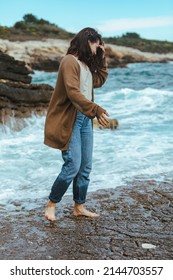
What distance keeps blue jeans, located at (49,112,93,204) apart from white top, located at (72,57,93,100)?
8.0 inches

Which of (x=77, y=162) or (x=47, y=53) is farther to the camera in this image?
(x=47, y=53)

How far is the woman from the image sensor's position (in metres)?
4.20

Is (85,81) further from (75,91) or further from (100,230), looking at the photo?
(100,230)

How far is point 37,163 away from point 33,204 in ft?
7.78

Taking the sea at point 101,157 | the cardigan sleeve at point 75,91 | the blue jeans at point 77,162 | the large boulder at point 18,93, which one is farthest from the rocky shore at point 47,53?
the cardigan sleeve at point 75,91

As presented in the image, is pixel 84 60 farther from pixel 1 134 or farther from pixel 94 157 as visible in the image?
pixel 1 134

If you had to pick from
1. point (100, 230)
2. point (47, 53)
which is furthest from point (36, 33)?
point (100, 230)

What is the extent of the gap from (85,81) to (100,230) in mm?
1364

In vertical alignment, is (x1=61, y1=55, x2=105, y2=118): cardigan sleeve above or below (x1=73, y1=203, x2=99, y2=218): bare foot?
above

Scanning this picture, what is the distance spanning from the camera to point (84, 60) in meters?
4.38

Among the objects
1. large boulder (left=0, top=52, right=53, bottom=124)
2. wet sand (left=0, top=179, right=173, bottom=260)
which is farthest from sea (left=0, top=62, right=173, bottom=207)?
wet sand (left=0, top=179, right=173, bottom=260)

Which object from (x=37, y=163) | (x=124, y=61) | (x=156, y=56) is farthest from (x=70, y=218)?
(x=156, y=56)

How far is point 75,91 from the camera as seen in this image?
13.7ft

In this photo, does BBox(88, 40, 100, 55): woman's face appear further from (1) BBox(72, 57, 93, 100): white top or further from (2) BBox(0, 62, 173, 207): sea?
(2) BBox(0, 62, 173, 207): sea
